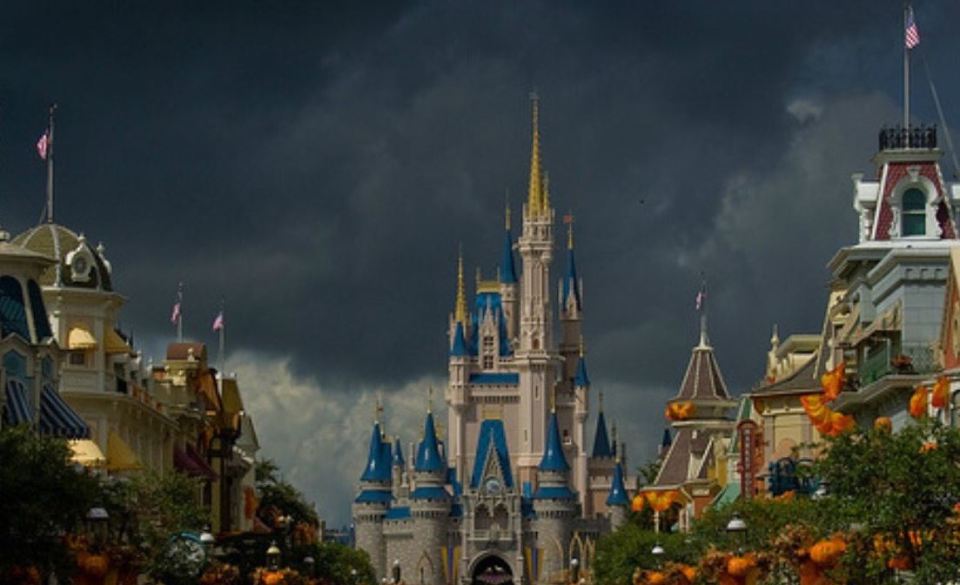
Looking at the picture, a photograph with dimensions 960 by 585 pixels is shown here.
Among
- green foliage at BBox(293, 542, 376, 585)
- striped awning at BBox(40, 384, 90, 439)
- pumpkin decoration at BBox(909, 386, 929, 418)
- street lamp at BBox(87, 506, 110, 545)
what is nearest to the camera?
street lamp at BBox(87, 506, 110, 545)

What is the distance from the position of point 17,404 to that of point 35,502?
16367 mm

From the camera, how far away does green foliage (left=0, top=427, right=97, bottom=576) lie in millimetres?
46781

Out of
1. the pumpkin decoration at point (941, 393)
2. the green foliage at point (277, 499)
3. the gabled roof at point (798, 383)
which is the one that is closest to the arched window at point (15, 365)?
the pumpkin decoration at point (941, 393)

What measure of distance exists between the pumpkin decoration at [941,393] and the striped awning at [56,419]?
73.1 ft

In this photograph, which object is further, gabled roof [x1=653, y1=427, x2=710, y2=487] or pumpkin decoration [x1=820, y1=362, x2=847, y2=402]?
gabled roof [x1=653, y1=427, x2=710, y2=487]

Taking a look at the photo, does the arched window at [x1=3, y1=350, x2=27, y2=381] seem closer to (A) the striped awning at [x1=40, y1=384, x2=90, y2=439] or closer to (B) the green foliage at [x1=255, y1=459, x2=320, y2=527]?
(A) the striped awning at [x1=40, y1=384, x2=90, y2=439]

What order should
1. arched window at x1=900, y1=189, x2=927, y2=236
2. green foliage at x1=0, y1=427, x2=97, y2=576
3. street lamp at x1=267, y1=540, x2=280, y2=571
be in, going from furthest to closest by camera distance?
street lamp at x1=267, y1=540, x2=280, y2=571, arched window at x1=900, y1=189, x2=927, y2=236, green foliage at x1=0, y1=427, x2=97, y2=576

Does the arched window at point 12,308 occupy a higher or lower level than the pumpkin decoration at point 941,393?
higher

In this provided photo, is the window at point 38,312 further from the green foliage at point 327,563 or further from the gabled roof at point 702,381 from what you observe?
the gabled roof at point 702,381

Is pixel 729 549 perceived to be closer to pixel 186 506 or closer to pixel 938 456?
pixel 186 506

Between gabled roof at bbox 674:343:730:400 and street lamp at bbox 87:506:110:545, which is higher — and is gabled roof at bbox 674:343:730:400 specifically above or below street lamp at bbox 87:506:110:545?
above

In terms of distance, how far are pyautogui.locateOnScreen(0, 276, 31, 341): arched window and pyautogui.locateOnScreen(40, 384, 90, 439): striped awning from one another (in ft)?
5.27

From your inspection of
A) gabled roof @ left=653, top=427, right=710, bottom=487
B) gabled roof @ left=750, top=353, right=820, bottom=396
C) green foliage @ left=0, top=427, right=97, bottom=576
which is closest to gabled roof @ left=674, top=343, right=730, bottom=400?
gabled roof @ left=653, top=427, right=710, bottom=487

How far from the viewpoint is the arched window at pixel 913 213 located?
245ft
